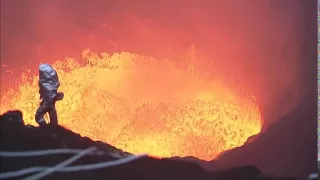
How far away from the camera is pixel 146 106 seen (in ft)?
7.77

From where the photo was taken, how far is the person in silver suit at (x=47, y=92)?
2.27 metres

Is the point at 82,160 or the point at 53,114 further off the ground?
A: the point at 53,114

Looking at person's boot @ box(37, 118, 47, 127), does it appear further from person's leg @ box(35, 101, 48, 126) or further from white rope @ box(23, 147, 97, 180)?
white rope @ box(23, 147, 97, 180)

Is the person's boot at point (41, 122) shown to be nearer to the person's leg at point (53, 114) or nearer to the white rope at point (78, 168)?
the person's leg at point (53, 114)

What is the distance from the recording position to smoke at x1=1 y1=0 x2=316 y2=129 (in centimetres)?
229

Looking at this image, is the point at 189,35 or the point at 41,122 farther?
the point at 189,35

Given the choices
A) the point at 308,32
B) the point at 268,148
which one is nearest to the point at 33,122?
the point at 268,148

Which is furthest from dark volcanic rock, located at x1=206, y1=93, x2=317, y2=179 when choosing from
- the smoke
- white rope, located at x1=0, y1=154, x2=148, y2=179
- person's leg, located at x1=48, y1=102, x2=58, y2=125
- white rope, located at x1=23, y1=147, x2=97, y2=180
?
person's leg, located at x1=48, y1=102, x2=58, y2=125

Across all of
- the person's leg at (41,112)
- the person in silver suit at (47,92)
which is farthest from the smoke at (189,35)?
the person's leg at (41,112)

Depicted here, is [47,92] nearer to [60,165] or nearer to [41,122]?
[41,122]

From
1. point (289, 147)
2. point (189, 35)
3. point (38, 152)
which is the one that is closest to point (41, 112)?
point (38, 152)

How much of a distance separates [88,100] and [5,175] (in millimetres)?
548

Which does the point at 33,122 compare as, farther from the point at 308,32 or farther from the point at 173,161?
the point at 308,32

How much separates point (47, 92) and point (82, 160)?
0.39 metres
